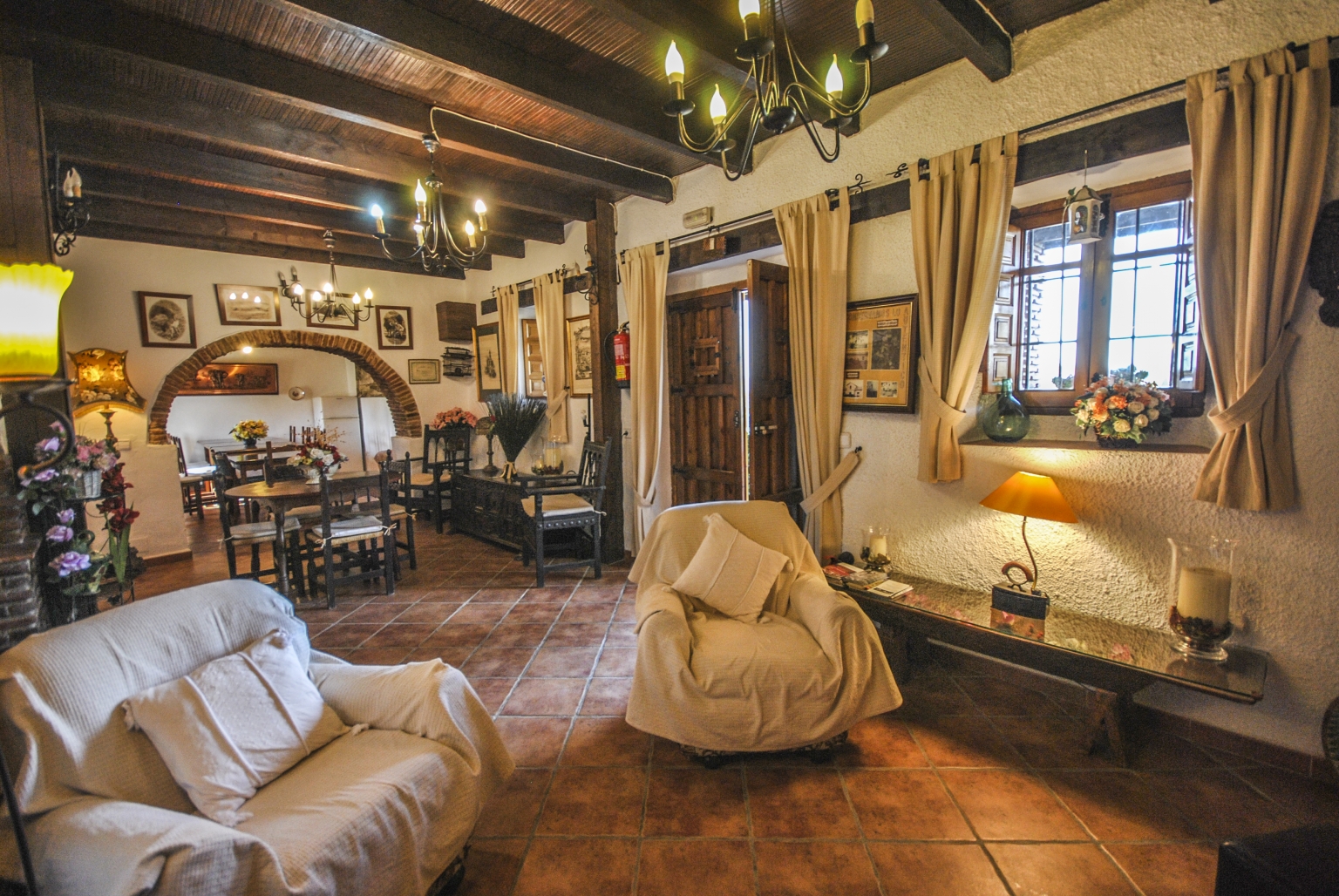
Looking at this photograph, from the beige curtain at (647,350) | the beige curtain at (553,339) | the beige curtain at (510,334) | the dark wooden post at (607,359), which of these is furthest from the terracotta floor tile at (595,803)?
the beige curtain at (510,334)

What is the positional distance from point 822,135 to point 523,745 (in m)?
3.57

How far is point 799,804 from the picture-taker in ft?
6.73

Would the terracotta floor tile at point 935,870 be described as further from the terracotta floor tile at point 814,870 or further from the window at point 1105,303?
the window at point 1105,303

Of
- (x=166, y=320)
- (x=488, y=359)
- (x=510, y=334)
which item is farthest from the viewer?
(x=488, y=359)

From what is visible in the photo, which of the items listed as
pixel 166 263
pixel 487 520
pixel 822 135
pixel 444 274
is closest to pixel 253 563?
pixel 487 520

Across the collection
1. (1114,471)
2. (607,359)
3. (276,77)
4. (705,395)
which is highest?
(276,77)

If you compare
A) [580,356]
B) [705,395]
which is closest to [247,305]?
[580,356]

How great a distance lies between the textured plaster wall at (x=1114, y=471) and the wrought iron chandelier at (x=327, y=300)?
3.85m

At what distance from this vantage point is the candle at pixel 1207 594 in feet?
6.99

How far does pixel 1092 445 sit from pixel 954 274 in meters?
0.98

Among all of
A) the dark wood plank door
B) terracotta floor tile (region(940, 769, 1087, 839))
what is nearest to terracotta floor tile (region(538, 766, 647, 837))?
terracotta floor tile (region(940, 769, 1087, 839))

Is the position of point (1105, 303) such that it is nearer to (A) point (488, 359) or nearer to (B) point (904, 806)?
(B) point (904, 806)

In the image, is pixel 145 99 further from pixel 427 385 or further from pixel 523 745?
pixel 427 385

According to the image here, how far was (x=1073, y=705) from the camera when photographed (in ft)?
8.59
